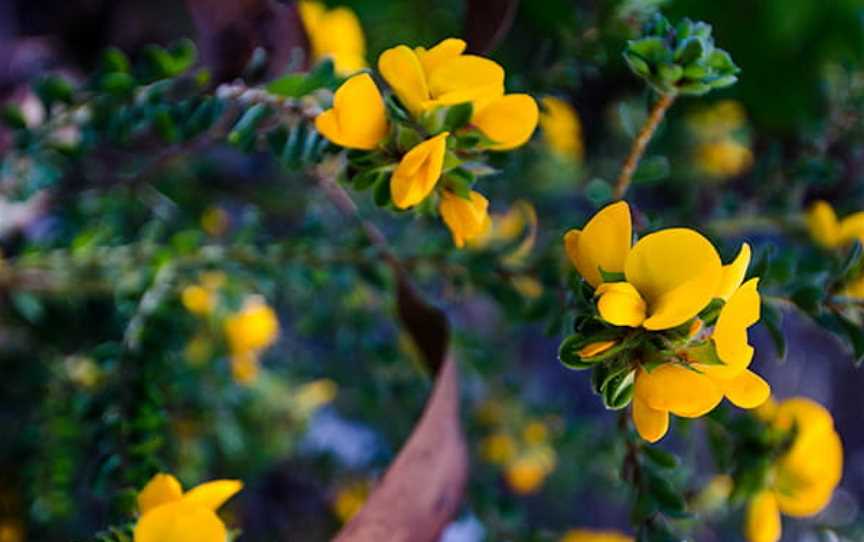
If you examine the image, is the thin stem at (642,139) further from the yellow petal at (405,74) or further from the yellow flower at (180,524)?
the yellow flower at (180,524)

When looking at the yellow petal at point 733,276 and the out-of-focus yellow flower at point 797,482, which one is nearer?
the yellow petal at point 733,276

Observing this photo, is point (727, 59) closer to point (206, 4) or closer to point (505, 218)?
point (206, 4)

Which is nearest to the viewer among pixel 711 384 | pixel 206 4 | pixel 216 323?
pixel 711 384

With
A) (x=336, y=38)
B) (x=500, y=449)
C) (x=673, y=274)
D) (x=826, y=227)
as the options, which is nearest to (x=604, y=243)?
(x=673, y=274)

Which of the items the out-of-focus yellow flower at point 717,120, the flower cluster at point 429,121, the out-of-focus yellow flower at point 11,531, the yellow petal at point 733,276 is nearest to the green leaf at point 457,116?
the flower cluster at point 429,121

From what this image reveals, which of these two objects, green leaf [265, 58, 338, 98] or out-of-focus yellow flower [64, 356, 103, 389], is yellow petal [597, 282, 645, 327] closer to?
green leaf [265, 58, 338, 98]

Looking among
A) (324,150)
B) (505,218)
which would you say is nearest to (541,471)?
(505,218)
